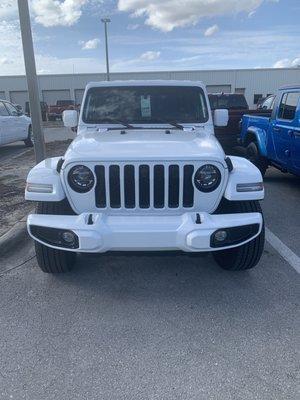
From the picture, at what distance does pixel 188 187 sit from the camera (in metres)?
3.50

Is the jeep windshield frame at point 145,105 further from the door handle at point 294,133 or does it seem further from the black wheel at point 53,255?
the door handle at point 294,133

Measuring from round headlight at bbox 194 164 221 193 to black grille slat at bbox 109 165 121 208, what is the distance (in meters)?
0.66

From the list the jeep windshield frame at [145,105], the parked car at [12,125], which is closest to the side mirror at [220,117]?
the jeep windshield frame at [145,105]

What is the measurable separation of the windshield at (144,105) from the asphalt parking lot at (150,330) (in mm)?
1723

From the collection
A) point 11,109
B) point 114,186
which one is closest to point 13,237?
point 114,186

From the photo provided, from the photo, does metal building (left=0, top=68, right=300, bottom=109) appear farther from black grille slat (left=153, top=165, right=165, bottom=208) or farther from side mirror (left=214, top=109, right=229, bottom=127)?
black grille slat (left=153, top=165, right=165, bottom=208)

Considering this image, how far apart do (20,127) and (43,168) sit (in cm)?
1086

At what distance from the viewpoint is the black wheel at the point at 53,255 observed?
3703 mm

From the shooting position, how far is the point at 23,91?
147 ft

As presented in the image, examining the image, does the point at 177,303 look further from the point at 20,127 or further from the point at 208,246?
the point at 20,127

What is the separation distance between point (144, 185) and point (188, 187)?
0.38 meters

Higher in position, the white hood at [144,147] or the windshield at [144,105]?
the windshield at [144,105]

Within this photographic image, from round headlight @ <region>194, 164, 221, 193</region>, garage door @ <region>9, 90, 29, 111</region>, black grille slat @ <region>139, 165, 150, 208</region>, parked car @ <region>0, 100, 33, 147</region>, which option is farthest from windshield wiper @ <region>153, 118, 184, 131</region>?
garage door @ <region>9, 90, 29, 111</region>

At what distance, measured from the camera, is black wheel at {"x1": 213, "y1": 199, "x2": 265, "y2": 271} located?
146 inches
